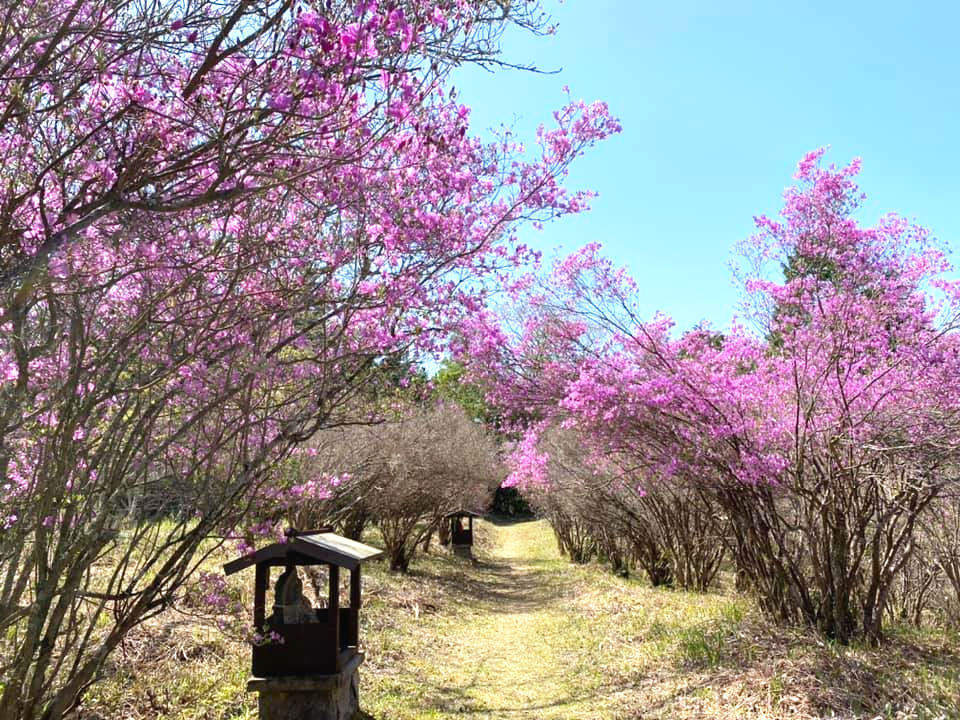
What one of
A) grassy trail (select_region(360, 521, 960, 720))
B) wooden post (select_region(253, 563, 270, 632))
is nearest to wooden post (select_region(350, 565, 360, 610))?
wooden post (select_region(253, 563, 270, 632))

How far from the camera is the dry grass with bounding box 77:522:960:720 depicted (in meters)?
6.07

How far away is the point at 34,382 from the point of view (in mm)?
4340

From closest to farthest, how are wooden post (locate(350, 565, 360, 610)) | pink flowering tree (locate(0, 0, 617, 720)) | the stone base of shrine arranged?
1. pink flowering tree (locate(0, 0, 617, 720))
2. the stone base of shrine
3. wooden post (locate(350, 565, 360, 610))

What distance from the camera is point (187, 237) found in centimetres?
412

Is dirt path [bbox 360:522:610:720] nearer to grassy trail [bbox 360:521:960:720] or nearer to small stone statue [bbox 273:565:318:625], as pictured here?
grassy trail [bbox 360:521:960:720]

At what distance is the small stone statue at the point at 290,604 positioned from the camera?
580 centimetres

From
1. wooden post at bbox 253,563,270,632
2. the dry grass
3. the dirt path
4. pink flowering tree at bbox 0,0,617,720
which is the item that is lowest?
the dirt path

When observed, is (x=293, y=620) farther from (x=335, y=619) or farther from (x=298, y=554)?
(x=298, y=554)

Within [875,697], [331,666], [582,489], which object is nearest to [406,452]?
[582,489]

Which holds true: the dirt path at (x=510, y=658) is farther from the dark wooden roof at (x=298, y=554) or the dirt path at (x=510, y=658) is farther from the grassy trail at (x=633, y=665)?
the dark wooden roof at (x=298, y=554)

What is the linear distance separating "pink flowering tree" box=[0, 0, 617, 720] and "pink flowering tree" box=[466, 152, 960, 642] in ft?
7.23

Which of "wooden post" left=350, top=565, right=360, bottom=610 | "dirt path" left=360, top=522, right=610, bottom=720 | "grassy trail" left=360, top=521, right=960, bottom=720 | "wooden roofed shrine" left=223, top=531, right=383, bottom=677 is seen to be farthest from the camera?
"dirt path" left=360, top=522, right=610, bottom=720

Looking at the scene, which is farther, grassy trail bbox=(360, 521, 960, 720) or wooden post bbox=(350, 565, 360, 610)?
wooden post bbox=(350, 565, 360, 610)

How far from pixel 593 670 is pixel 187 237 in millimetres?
6853
